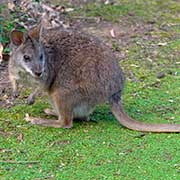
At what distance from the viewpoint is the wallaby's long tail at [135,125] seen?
5168 mm

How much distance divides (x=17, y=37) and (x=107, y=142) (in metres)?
1.11

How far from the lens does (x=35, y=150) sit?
4.87 m

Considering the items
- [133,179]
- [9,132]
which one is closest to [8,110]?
[9,132]

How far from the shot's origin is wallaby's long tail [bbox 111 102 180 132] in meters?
5.17

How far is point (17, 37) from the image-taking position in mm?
5156

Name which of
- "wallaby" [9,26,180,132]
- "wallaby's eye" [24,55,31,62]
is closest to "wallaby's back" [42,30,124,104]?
"wallaby" [9,26,180,132]

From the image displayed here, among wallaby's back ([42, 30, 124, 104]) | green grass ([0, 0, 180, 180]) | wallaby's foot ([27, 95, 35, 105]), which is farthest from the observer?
wallaby's foot ([27, 95, 35, 105])

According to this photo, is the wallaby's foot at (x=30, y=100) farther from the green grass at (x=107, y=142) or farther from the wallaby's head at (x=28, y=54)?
the wallaby's head at (x=28, y=54)

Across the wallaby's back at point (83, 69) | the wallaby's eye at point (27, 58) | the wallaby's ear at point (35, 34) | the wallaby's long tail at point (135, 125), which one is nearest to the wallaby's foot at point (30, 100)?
the wallaby's back at point (83, 69)

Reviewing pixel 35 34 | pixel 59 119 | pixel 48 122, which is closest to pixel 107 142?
pixel 59 119

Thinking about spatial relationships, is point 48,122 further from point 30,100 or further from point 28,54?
point 28,54

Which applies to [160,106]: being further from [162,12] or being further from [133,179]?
[162,12]

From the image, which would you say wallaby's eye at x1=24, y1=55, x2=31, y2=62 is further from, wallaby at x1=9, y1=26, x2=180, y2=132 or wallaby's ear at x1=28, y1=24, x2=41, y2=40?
wallaby's ear at x1=28, y1=24, x2=41, y2=40

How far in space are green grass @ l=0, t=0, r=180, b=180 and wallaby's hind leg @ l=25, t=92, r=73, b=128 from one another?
53 mm
